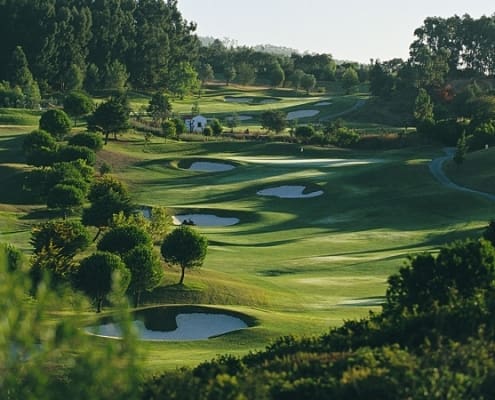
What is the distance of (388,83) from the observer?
15788 centimetres

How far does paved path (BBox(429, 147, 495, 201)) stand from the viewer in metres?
72.6

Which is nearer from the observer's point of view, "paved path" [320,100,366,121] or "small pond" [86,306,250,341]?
"small pond" [86,306,250,341]

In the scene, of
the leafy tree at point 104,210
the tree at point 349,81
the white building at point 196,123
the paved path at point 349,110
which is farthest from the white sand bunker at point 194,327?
the tree at point 349,81

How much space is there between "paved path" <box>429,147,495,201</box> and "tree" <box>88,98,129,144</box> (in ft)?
114

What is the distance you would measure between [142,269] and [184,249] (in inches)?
177

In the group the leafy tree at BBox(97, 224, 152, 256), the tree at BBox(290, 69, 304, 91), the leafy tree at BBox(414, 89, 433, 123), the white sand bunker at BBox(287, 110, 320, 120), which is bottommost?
the leafy tree at BBox(97, 224, 152, 256)

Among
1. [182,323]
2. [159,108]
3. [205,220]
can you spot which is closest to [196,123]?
[159,108]

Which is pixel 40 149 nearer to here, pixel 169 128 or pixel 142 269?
pixel 169 128

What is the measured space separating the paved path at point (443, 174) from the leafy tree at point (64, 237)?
131 feet

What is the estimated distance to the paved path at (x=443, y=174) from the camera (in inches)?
2859

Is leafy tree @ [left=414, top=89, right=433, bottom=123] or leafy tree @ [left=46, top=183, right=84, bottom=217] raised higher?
leafy tree @ [left=414, top=89, right=433, bottom=123]

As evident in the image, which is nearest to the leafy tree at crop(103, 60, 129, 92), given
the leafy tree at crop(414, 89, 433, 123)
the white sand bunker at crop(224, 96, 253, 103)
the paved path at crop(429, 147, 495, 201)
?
the white sand bunker at crop(224, 96, 253, 103)

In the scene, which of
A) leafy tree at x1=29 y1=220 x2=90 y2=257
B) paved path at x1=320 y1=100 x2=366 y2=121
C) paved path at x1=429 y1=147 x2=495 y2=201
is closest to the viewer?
leafy tree at x1=29 y1=220 x2=90 y2=257

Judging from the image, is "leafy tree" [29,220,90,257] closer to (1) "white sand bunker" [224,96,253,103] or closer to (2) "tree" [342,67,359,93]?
(1) "white sand bunker" [224,96,253,103]
